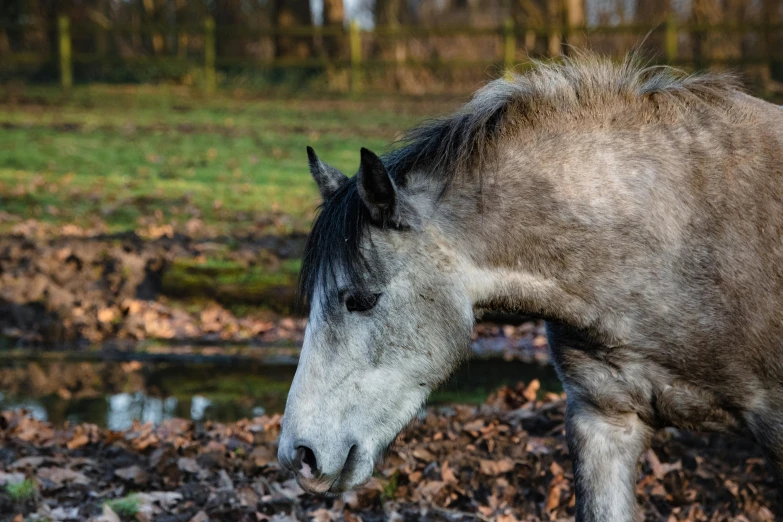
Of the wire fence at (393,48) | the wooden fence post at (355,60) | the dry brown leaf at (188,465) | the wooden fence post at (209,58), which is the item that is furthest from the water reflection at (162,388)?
the wooden fence post at (209,58)

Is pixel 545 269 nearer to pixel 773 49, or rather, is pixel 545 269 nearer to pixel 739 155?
pixel 739 155

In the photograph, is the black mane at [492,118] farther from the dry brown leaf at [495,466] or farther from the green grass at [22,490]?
the green grass at [22,490]

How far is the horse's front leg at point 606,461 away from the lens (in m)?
3.47

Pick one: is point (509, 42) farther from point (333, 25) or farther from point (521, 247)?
point (521, 247)

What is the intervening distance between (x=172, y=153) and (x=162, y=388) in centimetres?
880

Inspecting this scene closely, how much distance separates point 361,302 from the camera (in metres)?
3.18

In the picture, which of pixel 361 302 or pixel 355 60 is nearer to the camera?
pixel 361 302

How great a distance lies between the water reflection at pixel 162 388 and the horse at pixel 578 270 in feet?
9.99

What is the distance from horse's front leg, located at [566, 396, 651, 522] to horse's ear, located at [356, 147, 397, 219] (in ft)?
3.67

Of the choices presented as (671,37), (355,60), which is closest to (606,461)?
(671,37)

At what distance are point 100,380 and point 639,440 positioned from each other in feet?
15.4

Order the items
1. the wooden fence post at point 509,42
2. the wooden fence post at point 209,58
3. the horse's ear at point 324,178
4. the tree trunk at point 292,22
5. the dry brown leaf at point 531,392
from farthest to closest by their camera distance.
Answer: the tree trunk at point 292,22 < the wooden fence post at point 209,58 < the wooden fence post at point 509,42 < the dry brown leaf at point 531,392 < the horse's ear at point 324,178

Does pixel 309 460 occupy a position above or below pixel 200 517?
above

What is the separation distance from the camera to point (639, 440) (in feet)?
11.5
